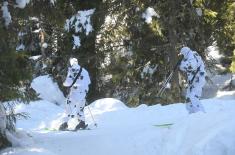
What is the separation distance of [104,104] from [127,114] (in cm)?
283

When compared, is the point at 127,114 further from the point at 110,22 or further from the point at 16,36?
the point at 110,22

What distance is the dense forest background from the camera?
22.9m

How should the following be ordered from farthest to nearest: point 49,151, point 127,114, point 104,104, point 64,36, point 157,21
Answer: point 64,36, point 157,21, point 104,104, point 127,114, point 49,151

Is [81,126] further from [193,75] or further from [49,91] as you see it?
[49,91]

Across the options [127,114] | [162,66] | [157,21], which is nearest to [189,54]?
[127,114]

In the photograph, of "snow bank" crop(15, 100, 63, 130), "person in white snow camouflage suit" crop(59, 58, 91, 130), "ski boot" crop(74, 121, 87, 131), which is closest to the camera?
"ski boot" crop(74, 121, 87, 131)

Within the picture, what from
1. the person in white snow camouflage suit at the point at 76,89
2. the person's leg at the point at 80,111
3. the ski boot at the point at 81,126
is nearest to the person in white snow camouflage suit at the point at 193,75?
the person in white snow camouflage suit at the point at 76,89

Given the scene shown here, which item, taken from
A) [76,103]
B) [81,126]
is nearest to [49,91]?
[76,103]

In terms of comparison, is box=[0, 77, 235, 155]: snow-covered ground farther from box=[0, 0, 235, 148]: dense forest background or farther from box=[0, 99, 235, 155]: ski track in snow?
box=[0, 0, 235, 148]: dense forest background

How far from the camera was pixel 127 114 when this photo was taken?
16.5m

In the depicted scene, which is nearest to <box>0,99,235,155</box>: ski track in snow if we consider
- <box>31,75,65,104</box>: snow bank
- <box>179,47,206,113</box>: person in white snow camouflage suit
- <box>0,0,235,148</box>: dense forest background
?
<box>179,47,206,113</box>: person in white snow camouflage suit

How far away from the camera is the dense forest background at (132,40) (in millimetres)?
22922

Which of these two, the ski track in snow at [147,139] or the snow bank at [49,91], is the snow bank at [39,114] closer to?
the snow bank at [49,91]

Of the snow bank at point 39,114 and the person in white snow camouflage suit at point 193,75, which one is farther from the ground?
the person in white snow camouflage suit at point 193,75
